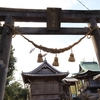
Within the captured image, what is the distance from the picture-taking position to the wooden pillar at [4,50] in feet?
12.5

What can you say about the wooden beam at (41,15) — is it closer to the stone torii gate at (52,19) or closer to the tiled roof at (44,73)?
the stone torii gate at (52,19)

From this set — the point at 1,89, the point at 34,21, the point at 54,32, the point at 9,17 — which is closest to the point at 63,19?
the point at 54,32

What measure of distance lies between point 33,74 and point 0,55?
14.0m

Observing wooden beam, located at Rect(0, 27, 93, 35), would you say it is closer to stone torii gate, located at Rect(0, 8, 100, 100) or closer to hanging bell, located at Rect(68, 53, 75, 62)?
stone torii gate, located at Rect(0, 8, 100, 100)

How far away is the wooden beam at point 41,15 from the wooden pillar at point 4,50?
0.22 metres

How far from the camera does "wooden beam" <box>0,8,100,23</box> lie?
4793 millimetres

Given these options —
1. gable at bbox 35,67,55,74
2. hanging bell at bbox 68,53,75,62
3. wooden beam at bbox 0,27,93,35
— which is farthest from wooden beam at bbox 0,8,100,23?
gable at bbox 35,67,55,74

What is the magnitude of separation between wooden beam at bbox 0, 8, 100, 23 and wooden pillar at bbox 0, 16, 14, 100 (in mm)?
218

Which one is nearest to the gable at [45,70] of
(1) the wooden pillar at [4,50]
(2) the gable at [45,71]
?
(2) the gable at [45,71]

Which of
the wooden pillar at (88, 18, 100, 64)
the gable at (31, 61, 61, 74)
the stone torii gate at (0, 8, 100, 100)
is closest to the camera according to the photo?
the wooden pillar at (88, 18, 100, 64)

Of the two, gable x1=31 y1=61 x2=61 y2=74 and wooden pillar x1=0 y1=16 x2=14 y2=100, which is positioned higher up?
gable x1=31 y1=61 x2=61 y2=74

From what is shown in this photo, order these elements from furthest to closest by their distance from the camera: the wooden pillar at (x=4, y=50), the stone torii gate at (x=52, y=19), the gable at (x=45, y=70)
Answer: the gable at (x=45, y=70)
the stone torii gate at (x=52, y=19)
the wooden pillar at (x=4, y=50)

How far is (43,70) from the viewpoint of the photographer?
63.8 ft

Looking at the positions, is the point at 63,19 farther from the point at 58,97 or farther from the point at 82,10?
the point at 58,97
